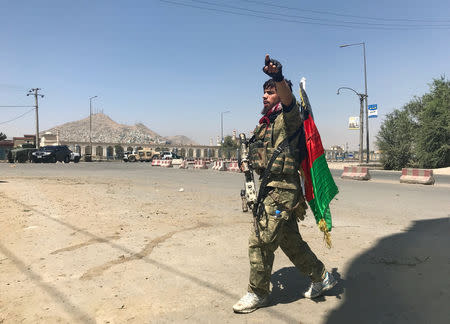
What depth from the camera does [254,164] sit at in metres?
2.98

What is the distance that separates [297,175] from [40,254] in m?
3.38

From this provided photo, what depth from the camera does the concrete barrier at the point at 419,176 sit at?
14375 millimetres

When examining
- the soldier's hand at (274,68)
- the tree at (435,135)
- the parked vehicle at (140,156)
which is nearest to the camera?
the soldier's hand at (274,68)

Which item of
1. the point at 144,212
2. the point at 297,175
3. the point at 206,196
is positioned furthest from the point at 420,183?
the point at 297,175

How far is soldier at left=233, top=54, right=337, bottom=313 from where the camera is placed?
106 inches

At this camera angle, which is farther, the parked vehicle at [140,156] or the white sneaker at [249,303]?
the parked vehicle at [140,156]

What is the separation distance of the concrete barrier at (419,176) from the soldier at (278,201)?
544 inches

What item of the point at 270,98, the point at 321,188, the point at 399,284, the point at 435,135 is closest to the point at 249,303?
the point at 321,188

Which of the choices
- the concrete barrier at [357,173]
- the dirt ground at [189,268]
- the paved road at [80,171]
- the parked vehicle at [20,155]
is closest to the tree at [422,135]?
the paved road at [80,171]

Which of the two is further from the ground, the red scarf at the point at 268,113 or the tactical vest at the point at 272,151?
the red scarf at the point at 268,113

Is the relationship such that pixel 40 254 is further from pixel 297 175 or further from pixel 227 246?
pixel 297 175

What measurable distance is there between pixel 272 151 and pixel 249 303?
4.27 ft

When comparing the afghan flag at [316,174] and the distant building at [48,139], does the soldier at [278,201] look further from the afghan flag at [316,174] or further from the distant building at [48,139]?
the distant building at [48,139]

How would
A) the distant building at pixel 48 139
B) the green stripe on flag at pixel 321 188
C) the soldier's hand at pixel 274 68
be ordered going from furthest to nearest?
the distant building at pixel 48 139 < the green stripe on flag at pixel 321 188 < the soldier's hand at pixel 274 68
